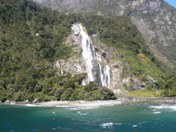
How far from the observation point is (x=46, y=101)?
165500mm

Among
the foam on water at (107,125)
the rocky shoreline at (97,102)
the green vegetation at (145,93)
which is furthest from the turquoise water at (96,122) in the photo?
the green vegetation at (145,93)

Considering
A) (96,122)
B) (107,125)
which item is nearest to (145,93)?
(96,122)

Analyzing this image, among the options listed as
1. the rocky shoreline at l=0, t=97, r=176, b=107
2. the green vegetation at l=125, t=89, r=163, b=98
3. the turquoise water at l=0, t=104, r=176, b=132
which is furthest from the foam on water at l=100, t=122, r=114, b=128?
the green vegetation at l=125, t=89, r=163, b=98

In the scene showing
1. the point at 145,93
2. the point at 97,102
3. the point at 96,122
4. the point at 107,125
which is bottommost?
the point at 107,125

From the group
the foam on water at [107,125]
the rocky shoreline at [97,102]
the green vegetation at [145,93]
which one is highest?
the green vegetation at [145,93]

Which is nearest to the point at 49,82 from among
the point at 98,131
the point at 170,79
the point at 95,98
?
the point at 95,98

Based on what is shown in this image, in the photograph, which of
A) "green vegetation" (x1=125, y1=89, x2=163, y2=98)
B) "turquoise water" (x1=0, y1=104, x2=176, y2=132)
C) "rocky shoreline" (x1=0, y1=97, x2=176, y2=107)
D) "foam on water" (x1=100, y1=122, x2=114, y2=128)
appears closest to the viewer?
"turquoise water" (x1=0, y1=104, x2=176, y2=132)

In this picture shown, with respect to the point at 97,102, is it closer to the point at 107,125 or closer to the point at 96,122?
the point at 96,122

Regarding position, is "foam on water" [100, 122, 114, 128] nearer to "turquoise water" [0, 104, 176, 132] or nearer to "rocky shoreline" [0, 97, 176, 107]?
"turquoise water" [0, 104, 176, 132]

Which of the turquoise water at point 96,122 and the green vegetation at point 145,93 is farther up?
the green vegetation at point 145,93

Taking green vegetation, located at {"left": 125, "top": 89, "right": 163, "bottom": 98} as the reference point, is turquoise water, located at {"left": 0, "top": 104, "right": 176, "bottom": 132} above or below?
below

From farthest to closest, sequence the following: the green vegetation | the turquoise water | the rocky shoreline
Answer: the green vegetation < the rocky shoreline < the turquoise water

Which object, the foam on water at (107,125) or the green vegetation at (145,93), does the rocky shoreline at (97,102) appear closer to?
the green vegetation at (145,93)

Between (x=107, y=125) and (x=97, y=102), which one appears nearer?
(x=107, y=125)
